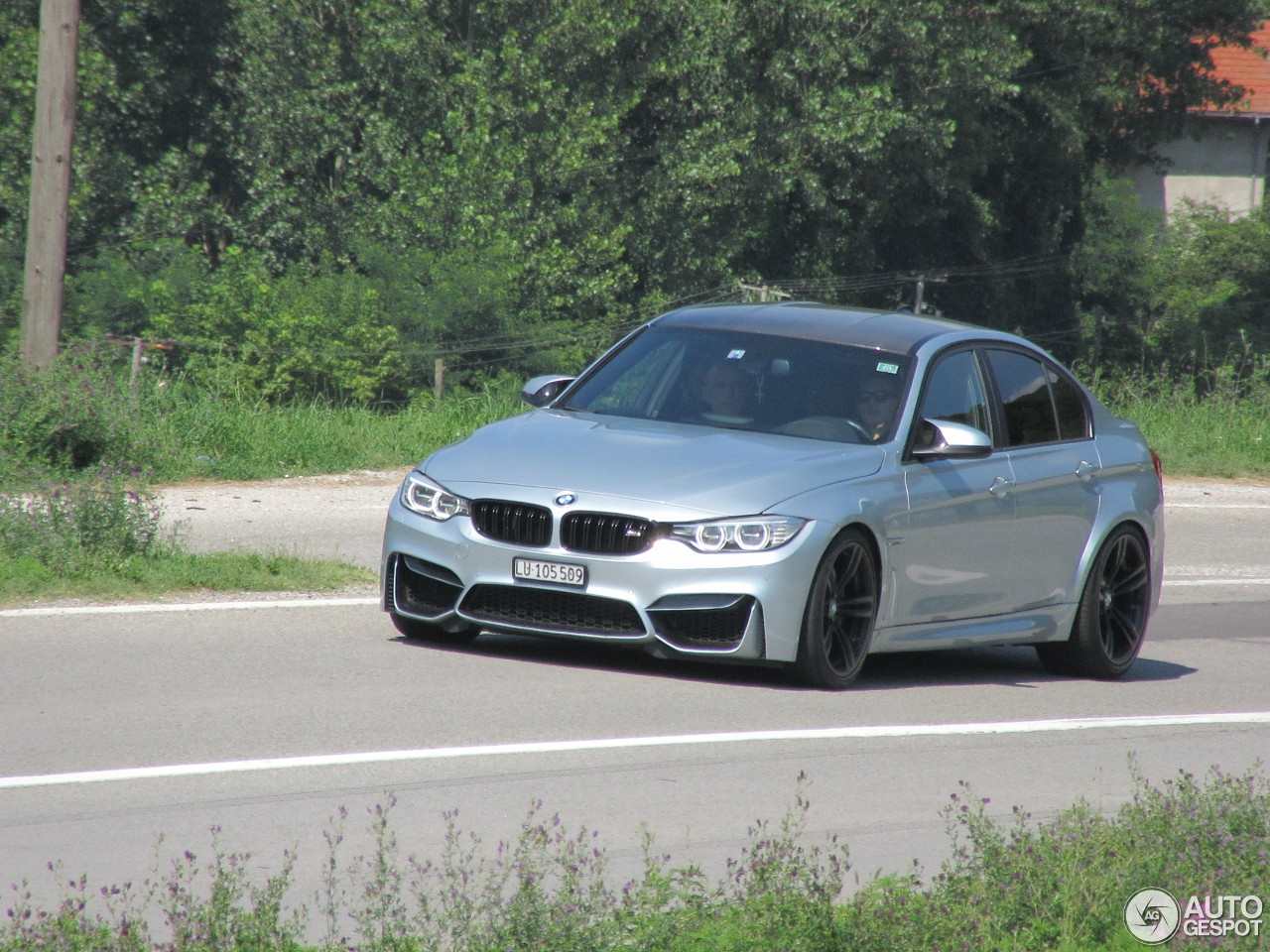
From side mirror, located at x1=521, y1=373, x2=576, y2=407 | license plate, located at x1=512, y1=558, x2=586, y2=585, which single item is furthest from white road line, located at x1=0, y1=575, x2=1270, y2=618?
license plate, located at x1=512, y1=558, x2=586, y2=585

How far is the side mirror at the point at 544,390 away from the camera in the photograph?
9.13m

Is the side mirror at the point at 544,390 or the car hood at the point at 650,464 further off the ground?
the side mirror at the point at 544,390

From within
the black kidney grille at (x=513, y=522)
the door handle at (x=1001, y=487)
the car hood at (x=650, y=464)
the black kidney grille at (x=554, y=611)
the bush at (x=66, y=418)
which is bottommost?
the bush at (x=66, y=418)

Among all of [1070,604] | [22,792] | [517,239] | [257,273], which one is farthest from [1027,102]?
[22,792]

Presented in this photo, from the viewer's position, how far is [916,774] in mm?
6590

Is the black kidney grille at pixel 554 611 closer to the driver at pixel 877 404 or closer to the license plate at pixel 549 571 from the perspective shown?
the license plate at pixel 549 571

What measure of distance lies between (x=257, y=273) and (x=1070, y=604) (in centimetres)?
3095

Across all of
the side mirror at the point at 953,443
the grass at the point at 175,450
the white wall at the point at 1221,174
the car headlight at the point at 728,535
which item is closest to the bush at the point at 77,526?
the grass at the point at 175,450

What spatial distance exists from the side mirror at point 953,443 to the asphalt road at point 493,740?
42.1 inches

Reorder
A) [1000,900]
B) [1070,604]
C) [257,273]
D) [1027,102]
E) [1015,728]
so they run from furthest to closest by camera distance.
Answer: [1027,102] < [257,273] < [1070,604] < [1015,728] < [1000,900]

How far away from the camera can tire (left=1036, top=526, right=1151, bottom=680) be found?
30.5 feet

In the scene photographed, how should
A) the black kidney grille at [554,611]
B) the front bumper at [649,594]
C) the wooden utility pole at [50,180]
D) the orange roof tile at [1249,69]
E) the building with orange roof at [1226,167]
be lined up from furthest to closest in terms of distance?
the building with orange roof at [1226,167]
the orange roof tile at [1249,69]
the wooden utility pole at [50,180]
the black kidney grille at [554,611]
the front bumper at [649,594]

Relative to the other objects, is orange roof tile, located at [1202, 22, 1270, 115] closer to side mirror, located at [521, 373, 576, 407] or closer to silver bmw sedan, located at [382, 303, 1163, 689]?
silver bmw sedan, located at [382, 303, 1163, 689]

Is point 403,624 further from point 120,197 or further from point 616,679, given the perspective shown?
point 120,197
